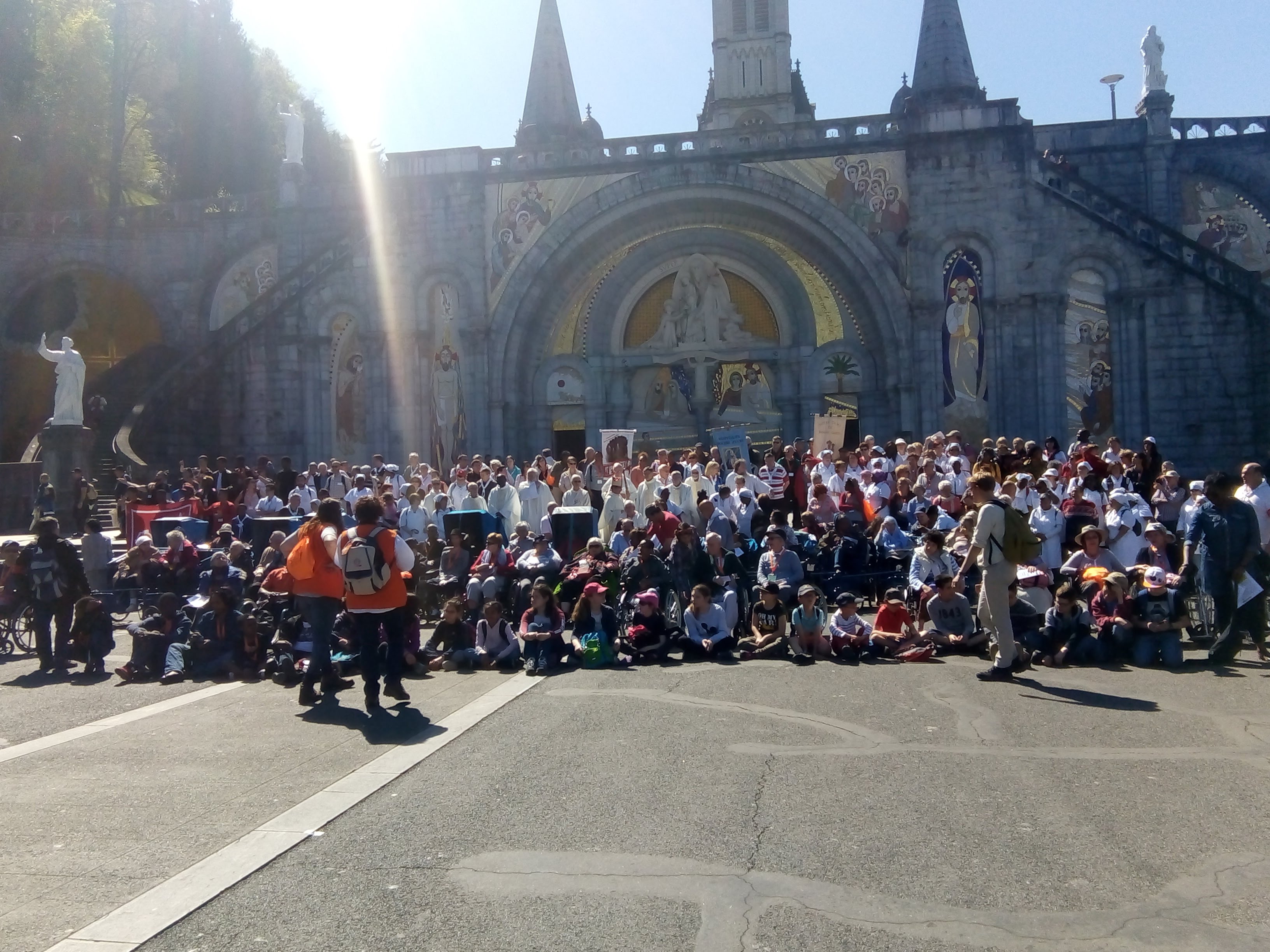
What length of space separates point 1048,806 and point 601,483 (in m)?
12.7

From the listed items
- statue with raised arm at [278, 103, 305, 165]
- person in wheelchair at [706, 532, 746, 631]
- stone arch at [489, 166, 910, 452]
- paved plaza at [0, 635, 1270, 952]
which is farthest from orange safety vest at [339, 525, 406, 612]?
statue with raised arm at [278, 103, 305, 165]

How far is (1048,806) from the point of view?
6.41m

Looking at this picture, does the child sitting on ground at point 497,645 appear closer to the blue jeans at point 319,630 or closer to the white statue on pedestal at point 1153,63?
the blue jeans at point 319,630

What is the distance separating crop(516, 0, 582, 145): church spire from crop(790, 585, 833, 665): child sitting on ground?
1447 inches

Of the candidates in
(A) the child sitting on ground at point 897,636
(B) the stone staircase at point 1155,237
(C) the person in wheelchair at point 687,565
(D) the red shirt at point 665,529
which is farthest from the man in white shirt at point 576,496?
(B) the stone staircase at point 1155,237

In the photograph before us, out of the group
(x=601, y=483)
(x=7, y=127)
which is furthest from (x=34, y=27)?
(x=601, y=483)

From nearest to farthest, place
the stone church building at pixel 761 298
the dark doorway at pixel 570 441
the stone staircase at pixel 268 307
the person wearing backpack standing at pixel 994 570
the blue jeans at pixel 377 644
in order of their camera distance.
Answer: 1. the blue jeans at pixel 377 644
2. the person wearing backpack standing at pixel 994 570
3. the stone church building at pixel 761 298
4. the stone staircase at pixel 268 307
5. the dark doorway at pixel 570 441

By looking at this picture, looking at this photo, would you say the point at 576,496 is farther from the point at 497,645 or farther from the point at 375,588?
the point at 375,588

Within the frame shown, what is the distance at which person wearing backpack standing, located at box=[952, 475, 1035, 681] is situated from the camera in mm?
10078

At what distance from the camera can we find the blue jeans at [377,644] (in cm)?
924

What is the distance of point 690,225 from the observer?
28969 mm

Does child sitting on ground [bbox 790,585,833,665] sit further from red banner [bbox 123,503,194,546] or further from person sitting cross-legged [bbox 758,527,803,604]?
red banner [bbox 123,503,194,546]

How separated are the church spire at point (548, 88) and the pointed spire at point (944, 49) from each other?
14011 millimetres

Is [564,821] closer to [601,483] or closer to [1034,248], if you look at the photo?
[601,483]
